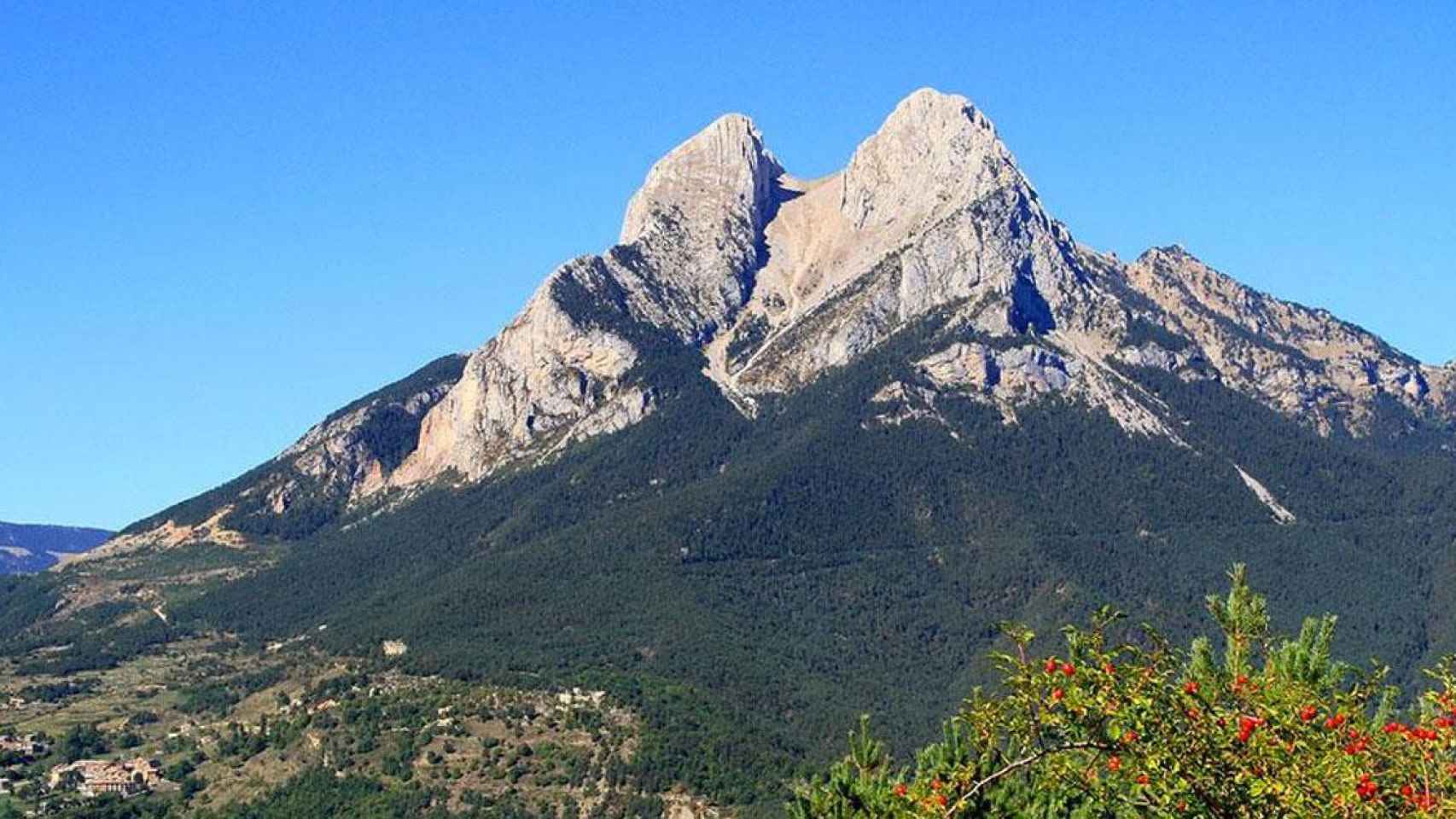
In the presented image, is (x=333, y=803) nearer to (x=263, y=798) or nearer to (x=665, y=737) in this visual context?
(x=263, y=798)

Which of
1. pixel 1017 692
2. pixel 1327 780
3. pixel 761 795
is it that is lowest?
pixel 761 795

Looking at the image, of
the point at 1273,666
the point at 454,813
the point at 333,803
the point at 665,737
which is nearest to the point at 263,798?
the point at 333,803

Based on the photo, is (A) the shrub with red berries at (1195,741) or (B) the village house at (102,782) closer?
(A) the shrub with red berries at (1195,741)

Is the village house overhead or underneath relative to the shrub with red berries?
underneath

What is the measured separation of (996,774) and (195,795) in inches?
7228

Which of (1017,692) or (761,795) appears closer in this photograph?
(1017,692)

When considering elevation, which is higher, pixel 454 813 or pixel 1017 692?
pixel 1017 692

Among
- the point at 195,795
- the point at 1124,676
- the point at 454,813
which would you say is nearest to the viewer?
the point at 1124,676

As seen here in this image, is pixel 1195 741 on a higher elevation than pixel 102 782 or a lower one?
higher

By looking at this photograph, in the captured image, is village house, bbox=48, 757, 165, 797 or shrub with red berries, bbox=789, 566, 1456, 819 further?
→ village house, bbox=48, 757, 165, 797

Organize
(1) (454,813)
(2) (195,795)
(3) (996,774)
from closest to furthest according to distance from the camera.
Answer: (3) (996,774)
(1) (454,813)
(2) (195,795)

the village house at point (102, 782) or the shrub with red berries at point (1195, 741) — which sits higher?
the shrub with red berries at point (1195, 741)

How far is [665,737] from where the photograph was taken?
19888cm

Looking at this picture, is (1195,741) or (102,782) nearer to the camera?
(1195,741)
